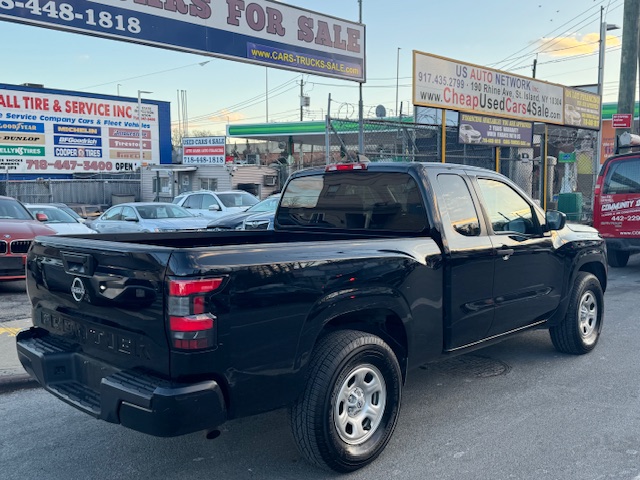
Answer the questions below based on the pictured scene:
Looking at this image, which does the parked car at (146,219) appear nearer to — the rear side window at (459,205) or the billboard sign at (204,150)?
the rear side window at (459,205)

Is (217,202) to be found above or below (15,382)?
above

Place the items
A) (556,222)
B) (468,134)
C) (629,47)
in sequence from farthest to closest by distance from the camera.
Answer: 1. (468,134)
2. (629,47)
3. (556,222)

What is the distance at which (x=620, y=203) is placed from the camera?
1116 centimetres

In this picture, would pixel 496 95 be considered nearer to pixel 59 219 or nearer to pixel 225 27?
pixel 225 27

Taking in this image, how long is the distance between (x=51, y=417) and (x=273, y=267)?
2492mm

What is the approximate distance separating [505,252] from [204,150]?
126 ft

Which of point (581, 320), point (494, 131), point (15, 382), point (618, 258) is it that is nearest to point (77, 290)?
point (15, 382)

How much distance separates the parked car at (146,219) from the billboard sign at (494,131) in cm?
724

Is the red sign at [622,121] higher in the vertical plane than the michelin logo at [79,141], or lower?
lower

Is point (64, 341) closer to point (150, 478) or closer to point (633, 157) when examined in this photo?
point (150, 478)

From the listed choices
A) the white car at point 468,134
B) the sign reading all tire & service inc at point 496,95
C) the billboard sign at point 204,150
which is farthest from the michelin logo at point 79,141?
the white car at point 468,134

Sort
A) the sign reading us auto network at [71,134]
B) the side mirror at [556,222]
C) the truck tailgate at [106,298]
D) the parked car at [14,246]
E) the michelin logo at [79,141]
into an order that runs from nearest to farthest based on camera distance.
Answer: the truck tailgate at [106,298]
the side mirror at [556,222]
the parked car at [14,246]
the sign reading us auto network at [71,134]
the michelin logo at [79,141]

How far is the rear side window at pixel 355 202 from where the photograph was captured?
4.67 m

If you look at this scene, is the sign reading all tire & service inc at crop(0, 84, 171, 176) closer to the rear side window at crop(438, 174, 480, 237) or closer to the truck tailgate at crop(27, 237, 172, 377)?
the rear side window at crop(438, 174, 480, 237)
